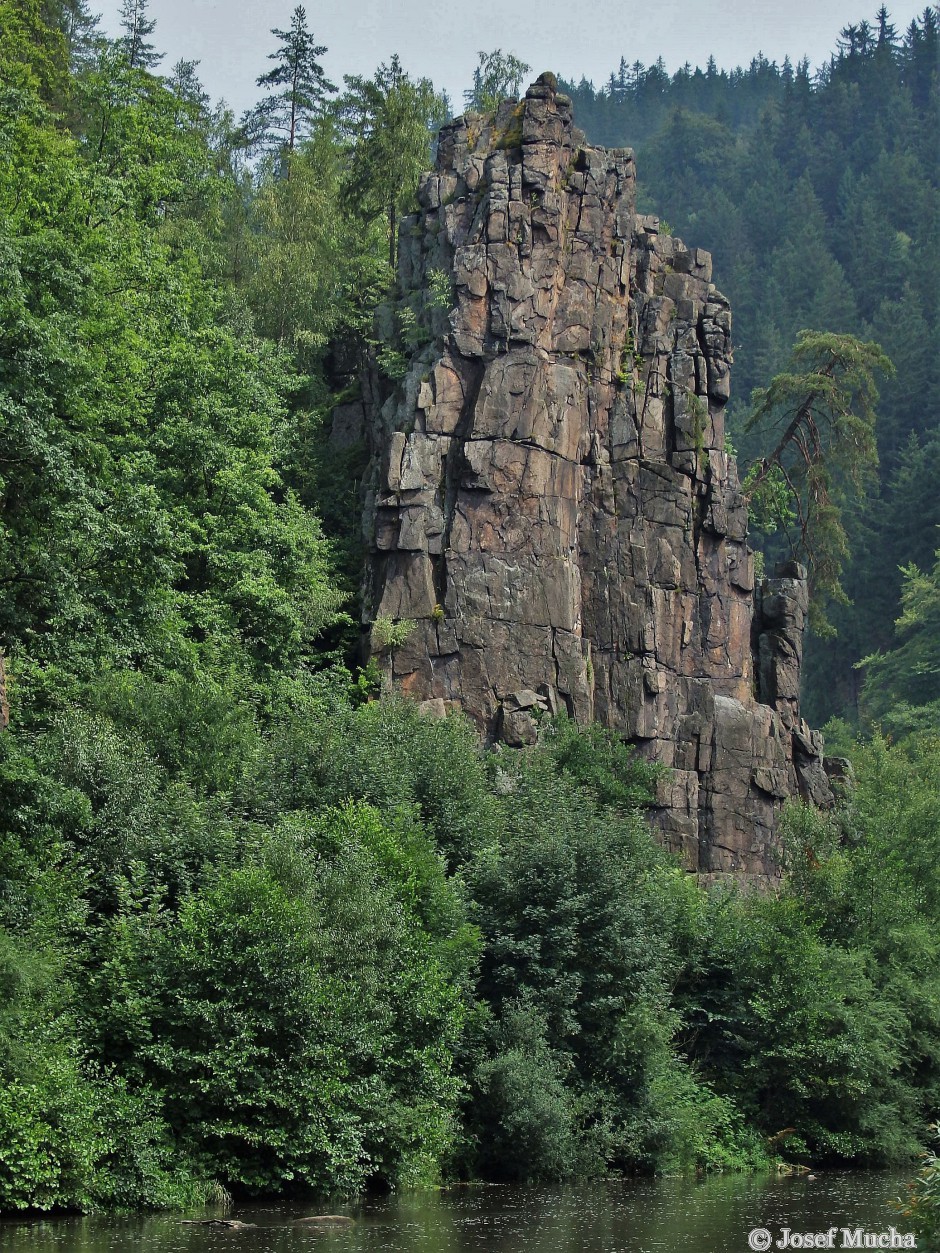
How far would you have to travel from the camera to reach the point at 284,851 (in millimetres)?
30203

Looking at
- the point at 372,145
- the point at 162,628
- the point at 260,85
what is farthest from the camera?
the point at 260,85

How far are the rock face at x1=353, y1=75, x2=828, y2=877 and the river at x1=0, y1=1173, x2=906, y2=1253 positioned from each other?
58.5 feet

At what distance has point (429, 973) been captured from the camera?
30.6 m

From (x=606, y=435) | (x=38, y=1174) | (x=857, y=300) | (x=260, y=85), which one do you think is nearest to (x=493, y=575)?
(x=606, y=435)

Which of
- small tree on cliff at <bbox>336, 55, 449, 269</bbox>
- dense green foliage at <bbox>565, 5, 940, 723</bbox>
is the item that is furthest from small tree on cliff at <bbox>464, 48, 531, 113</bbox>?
dense green foliage at <bbox>565, 5, 940, 723</bbox>

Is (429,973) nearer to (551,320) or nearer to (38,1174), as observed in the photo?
(38,1174)

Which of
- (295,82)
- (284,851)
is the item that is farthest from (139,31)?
(284,851)

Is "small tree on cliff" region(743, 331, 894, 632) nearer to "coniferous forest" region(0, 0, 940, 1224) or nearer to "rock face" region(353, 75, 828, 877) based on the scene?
"coniferous forest" region(0, 0, 940, 1224)

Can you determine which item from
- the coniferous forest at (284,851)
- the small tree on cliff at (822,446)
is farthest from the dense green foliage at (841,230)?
the coniferous forest at (284,851)

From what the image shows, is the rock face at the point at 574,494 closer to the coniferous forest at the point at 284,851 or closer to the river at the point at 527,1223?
the coniferous forest at the point at 284,851

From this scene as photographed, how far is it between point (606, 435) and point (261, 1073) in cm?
2807

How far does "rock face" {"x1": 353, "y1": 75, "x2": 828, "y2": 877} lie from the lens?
1909 inches

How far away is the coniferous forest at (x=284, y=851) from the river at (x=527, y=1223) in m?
0.97

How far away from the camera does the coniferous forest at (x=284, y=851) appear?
28.0 metres
